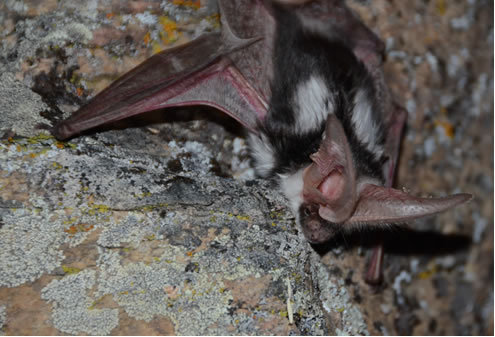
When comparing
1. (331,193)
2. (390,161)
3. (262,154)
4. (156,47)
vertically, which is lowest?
(390,161)

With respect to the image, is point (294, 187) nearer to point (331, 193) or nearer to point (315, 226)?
point (315, 226)

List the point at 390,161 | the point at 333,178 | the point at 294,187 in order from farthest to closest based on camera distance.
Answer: the point at 390,161
the point at 294,187
the point at 333,178

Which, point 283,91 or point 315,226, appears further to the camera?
point 283,91

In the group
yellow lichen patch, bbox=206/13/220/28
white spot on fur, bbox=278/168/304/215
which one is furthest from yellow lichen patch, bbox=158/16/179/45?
white spot on fur, bbox=278/168/304/215

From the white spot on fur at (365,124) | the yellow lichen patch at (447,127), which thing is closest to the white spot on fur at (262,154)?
the white spot on fur at (365,124)

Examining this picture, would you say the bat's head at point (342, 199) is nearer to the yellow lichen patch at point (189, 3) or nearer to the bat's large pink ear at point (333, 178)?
the bat's large pink ear at point (333, 178)

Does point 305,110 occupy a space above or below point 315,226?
above

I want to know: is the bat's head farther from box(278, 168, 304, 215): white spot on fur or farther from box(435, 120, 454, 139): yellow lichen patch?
box(435, 120, 454, 139): yellow lichen patch

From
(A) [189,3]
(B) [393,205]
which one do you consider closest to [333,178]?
(B) [393,205]
